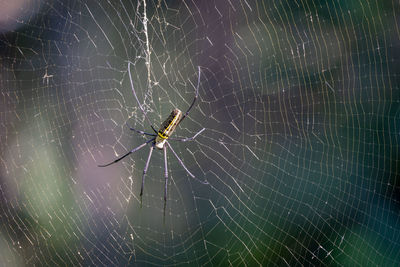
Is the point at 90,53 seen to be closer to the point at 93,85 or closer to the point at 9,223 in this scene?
the point at 93,85

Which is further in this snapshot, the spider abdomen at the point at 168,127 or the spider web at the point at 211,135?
the spider web at the point at 211,135

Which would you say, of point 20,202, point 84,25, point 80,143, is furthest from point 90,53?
point 20,202

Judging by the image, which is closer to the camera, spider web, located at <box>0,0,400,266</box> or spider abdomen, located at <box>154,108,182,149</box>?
spider abdomen, located at <box>154,108,182,149</box>

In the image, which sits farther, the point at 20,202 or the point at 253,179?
the point at 20,202

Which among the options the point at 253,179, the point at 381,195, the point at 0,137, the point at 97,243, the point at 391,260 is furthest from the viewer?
the point at 0,137
